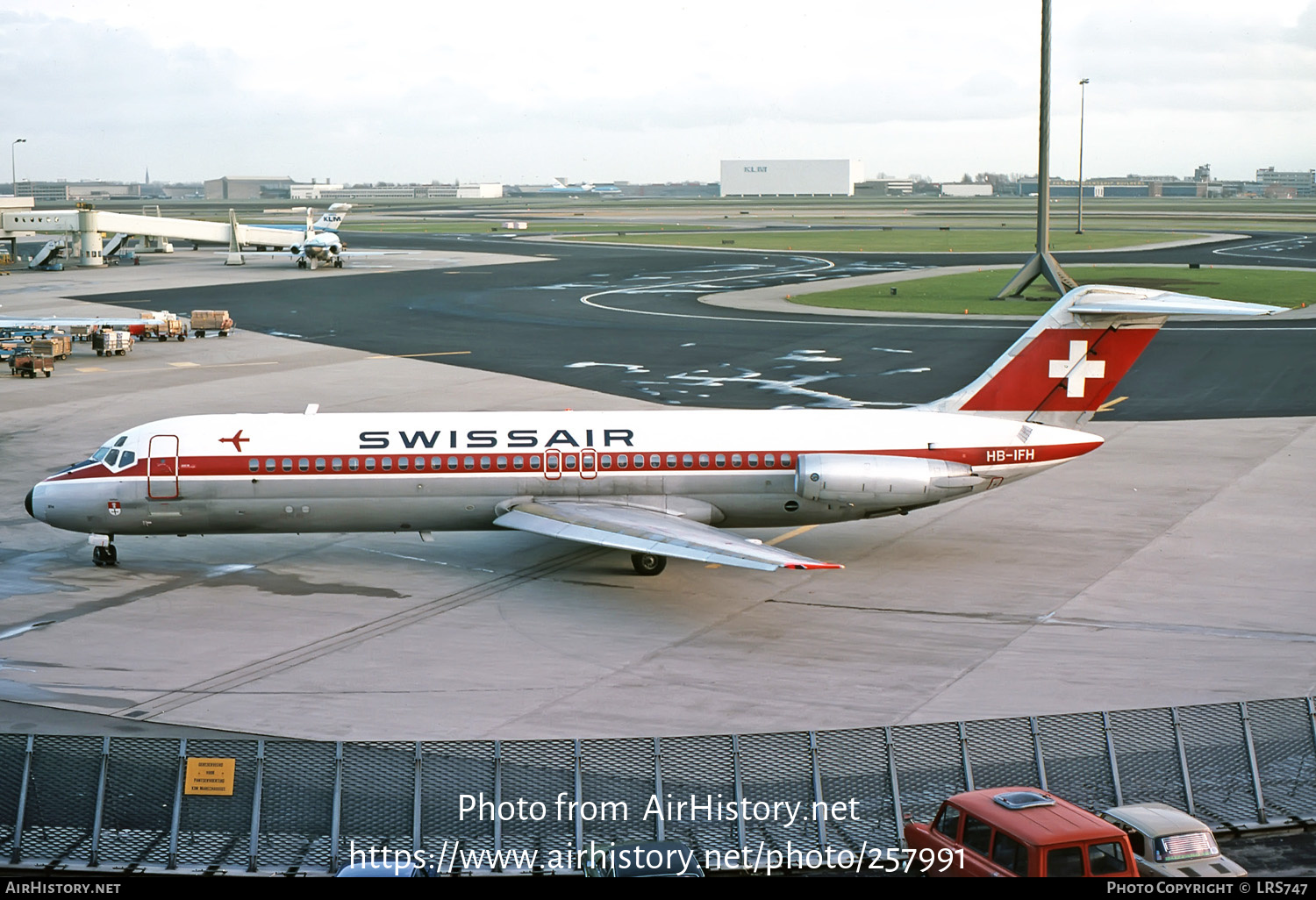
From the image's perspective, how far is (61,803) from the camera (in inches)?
615

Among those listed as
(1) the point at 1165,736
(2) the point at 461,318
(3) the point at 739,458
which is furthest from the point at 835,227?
(1) the point at 1165,736

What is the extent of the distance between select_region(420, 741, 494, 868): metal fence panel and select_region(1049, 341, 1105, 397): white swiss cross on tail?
63.0ft

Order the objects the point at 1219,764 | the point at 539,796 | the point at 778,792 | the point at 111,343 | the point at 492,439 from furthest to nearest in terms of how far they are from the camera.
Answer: the point at 111,343 < the point at 492,439 < the point at 1219,764 < the point at 539,796 < the point at 778,792

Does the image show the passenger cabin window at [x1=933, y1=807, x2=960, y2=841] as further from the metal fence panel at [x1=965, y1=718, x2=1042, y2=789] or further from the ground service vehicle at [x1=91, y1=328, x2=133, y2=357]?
the ground service vehicle at [x1=91, y1=328, x2=133, y2=357]

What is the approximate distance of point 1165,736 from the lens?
16.3 metres

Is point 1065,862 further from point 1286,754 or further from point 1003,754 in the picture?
point 1286,754

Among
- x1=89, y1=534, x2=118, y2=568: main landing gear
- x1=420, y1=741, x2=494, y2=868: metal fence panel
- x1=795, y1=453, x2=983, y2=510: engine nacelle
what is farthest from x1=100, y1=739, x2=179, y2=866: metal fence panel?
x1=795, y1=453, x2=983, y2=510: engine nacelle

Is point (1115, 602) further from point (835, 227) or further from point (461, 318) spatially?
point (835, 227)

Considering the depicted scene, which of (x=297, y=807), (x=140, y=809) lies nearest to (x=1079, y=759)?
(x=297, y=807)

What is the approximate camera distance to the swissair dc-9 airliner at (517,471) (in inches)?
1117

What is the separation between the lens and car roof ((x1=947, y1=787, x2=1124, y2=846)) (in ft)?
42.7

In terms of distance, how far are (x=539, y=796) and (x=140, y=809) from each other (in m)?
4.69

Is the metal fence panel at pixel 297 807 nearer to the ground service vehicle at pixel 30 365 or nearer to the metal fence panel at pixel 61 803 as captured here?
the metal fence panel at pixel 61 803

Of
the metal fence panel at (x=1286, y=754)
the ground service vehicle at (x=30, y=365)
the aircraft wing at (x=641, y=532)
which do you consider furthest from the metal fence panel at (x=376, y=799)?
the ground service vehicle at (x=30, y=365)
